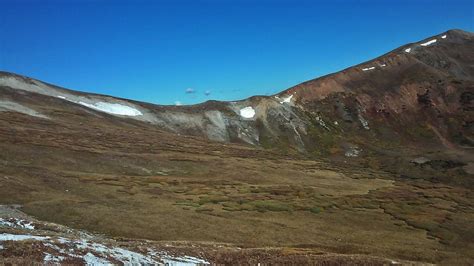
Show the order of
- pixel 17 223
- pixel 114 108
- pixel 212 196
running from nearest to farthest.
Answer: pixel 17 223
pixel 212 196
pixel 114 108

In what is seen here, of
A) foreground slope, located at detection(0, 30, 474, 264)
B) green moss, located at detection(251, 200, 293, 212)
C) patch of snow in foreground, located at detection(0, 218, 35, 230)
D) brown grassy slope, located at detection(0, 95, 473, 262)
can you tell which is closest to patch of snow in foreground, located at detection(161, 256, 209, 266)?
foreground slope, located at detection(0, 30, 474, 264)

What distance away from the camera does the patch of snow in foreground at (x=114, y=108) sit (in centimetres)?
17912

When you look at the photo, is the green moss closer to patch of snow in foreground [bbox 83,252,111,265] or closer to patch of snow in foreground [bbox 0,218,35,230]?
patch of snow in foreground [bbox 0,218,35,230]

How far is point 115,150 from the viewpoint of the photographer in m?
106

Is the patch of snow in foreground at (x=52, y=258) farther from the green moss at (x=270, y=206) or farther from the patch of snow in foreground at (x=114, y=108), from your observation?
the patch of snow in foreground at (x=114, y=108)

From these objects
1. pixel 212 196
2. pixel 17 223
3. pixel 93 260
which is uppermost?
pixel 93 260

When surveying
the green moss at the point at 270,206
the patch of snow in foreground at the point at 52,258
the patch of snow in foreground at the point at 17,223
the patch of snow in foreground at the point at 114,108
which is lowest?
the green moss at the point at 270,206

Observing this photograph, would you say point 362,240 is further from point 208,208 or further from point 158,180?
point 158,180

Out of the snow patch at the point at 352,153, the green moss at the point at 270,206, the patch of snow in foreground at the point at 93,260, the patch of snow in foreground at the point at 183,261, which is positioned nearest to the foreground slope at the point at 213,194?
the green moss at the point at 270,206

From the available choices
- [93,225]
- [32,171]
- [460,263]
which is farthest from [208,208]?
[460,263]

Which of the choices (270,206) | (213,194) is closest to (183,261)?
(270,206)

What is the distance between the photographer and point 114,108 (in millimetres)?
182375

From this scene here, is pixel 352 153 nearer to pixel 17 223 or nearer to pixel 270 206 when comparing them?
pixel 270 206

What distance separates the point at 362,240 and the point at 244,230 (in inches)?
590
